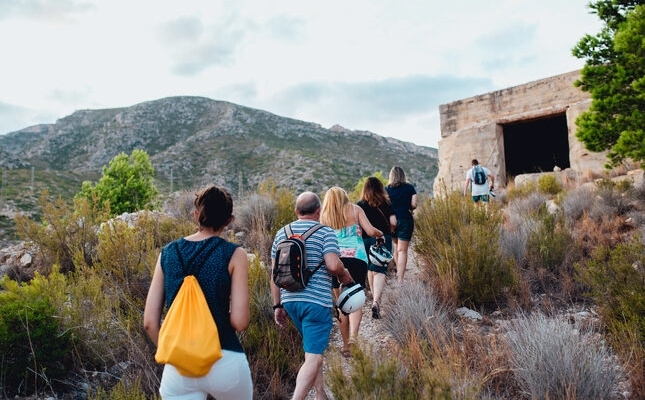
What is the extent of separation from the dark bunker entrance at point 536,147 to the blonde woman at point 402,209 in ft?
36.5

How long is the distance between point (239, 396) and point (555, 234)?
209 inches

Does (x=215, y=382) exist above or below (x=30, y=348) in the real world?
above

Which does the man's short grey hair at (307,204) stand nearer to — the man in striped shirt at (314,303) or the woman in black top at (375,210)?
the man in striped shirt at (314,303)

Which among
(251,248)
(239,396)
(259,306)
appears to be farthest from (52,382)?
(251,248)

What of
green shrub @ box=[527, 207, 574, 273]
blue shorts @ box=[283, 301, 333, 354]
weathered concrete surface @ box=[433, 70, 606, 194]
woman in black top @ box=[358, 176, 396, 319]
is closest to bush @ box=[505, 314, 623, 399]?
blue shorts @ box=[283, 301, 333, 354]

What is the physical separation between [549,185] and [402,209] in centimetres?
717

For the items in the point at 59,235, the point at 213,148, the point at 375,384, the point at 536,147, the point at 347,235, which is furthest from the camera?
the point at 213,148

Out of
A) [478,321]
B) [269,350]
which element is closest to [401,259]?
[478,321]

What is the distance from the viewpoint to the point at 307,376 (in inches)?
110

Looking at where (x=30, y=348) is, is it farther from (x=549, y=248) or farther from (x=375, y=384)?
(x=549, y=248)

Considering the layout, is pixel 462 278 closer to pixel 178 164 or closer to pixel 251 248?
pixel 251 248

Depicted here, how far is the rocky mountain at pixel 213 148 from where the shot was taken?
150 feet

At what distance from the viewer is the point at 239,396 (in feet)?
6.78

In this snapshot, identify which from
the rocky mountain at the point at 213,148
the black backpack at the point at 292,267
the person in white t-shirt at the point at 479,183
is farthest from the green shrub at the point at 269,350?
the rocky mountain at the point at 213,148
